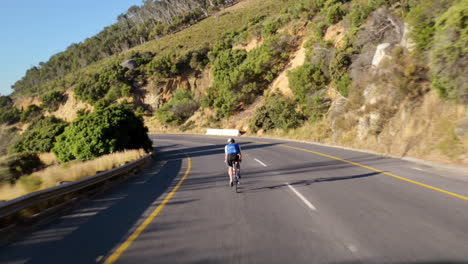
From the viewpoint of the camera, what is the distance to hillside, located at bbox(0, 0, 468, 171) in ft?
47.3

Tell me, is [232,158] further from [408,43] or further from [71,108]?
[71,108]

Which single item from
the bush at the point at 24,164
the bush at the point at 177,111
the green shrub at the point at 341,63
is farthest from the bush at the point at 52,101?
the green shrub at the point at 341,63

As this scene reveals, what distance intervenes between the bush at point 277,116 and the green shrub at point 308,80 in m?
1.51

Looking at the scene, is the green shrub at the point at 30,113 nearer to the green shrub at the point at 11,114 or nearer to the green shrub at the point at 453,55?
the green shrub at the point at 11,114

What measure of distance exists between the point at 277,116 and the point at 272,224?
1117 inches

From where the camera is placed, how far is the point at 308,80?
32.6 meters

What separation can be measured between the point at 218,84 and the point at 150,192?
40743 mm

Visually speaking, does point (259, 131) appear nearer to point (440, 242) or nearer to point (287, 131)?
point (287, 131)

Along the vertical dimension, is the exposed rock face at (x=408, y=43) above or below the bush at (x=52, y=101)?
below

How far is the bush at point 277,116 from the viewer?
32.1 meters

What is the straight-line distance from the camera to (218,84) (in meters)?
49.8

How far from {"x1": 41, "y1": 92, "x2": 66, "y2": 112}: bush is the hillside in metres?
0.21

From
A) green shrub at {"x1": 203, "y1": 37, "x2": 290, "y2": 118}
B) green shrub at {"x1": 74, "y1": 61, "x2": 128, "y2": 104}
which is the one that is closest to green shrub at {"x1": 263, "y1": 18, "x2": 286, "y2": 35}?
green shrub at {"x1": 203, "y1": 37, "x2": 290, "y2": 118}

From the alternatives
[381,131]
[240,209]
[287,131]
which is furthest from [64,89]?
[240,209]
